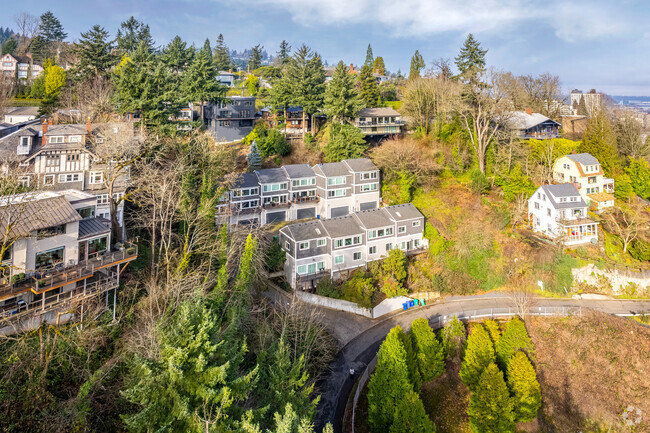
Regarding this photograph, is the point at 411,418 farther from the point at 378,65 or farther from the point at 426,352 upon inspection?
the point at 378,65

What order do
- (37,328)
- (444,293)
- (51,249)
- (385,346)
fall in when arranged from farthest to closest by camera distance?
(444,293) < (385,346) < (51,249) < (37,328)

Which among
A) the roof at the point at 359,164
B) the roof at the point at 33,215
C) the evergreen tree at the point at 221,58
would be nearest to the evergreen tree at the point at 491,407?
the roof at the point at 359,164

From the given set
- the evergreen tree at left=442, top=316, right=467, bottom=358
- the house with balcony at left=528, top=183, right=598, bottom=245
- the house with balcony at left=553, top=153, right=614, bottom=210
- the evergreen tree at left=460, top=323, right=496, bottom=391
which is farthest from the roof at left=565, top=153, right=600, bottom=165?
the evergreen tree at left=460, top=323, right=496, bottom=391

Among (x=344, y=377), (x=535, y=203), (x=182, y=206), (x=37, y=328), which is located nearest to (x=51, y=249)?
(x=37, y=328)

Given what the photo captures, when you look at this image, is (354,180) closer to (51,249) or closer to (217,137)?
(217,137)

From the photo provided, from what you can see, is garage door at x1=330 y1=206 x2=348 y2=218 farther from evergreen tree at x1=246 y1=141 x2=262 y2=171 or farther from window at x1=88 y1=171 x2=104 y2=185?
window at x1=88 y1=171 x2=104 y2=185

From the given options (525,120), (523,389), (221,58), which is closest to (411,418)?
(523,389)
